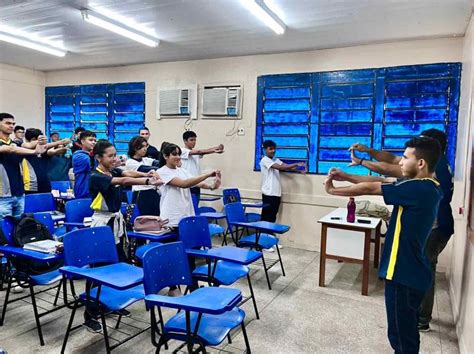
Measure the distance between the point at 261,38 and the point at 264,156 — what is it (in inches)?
68.5

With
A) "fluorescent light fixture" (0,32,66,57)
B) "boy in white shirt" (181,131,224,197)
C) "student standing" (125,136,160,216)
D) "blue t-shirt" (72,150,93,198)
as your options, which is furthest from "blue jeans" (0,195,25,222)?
"fluorescent light fixture" (0,32,66,57)

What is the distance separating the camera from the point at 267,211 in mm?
5516

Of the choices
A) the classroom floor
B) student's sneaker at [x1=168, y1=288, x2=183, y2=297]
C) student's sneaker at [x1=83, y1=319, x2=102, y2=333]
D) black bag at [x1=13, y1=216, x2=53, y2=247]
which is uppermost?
black bag at [x1=13, y1=216, x2=53, y2=247]

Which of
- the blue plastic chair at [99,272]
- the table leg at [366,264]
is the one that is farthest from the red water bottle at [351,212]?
the blue plastic chair at [99,272]

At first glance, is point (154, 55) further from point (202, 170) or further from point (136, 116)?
point (202, 170)

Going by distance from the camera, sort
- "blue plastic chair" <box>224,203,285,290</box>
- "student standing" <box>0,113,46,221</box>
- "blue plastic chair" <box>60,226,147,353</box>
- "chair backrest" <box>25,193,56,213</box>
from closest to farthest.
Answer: "blue plastic chair" <box>60,226,147,353</box>, "student standing" <box>0,113,46,221</box>, "blue plastic chair" <box>224,203,285,290</box>, "chair backrest" <box>25,193,56,213</box>

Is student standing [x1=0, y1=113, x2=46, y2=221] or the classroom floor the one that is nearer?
the classroom floor

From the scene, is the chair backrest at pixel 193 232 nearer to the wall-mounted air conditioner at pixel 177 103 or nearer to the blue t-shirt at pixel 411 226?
the blue t-shirt at pixel 411 226

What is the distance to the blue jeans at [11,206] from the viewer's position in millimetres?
3420

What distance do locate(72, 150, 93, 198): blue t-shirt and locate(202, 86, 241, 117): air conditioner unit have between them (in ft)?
8.32

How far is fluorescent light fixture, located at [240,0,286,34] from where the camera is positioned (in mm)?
3641

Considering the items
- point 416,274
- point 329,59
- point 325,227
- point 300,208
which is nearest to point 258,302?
point 325,227

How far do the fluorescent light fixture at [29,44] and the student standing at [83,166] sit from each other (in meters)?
2.37

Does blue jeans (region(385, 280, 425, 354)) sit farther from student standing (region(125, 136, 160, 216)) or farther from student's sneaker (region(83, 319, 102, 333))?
student standing (region(125, 136, 160, 216))
